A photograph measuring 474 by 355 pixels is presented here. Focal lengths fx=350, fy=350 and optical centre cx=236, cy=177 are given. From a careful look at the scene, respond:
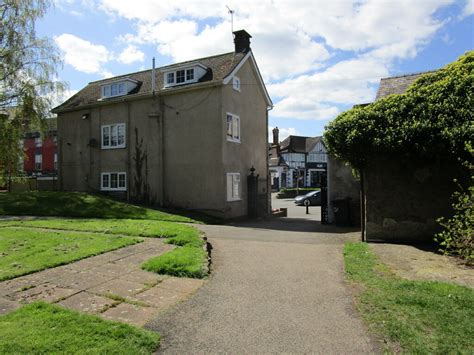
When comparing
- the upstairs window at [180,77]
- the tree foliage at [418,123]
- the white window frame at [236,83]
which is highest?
the upstairs window at [180,77]

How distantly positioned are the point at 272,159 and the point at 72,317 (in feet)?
180

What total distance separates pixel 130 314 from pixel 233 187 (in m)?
15.1

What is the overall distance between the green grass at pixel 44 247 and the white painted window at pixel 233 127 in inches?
423

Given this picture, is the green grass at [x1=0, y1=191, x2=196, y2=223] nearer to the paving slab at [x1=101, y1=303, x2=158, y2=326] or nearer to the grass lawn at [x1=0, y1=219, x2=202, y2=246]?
the grass lawn at [x1=0, y1=219, x2=202, y2=246]

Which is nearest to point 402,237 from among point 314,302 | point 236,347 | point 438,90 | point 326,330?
point 438,90

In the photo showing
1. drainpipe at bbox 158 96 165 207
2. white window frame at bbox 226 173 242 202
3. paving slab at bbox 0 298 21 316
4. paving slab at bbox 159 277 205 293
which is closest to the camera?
paving slab at bbox 0 298 21 316

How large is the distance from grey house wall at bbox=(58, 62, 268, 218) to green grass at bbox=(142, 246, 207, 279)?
10.7m

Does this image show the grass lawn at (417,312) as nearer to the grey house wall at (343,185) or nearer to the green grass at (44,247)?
the green grass at (44,247)

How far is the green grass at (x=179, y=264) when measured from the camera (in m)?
6.50

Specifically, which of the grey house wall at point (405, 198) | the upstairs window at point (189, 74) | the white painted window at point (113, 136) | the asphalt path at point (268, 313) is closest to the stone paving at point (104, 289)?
the asphalt path at point (268, 313)

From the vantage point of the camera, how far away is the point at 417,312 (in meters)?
4.75

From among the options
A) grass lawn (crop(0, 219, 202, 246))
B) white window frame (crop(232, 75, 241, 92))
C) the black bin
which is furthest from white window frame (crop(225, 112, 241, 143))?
grass lawn (crop(0, 219, 202, 246))

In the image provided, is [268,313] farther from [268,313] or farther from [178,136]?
[178,136]

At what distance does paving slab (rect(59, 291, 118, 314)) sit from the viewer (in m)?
4.68
